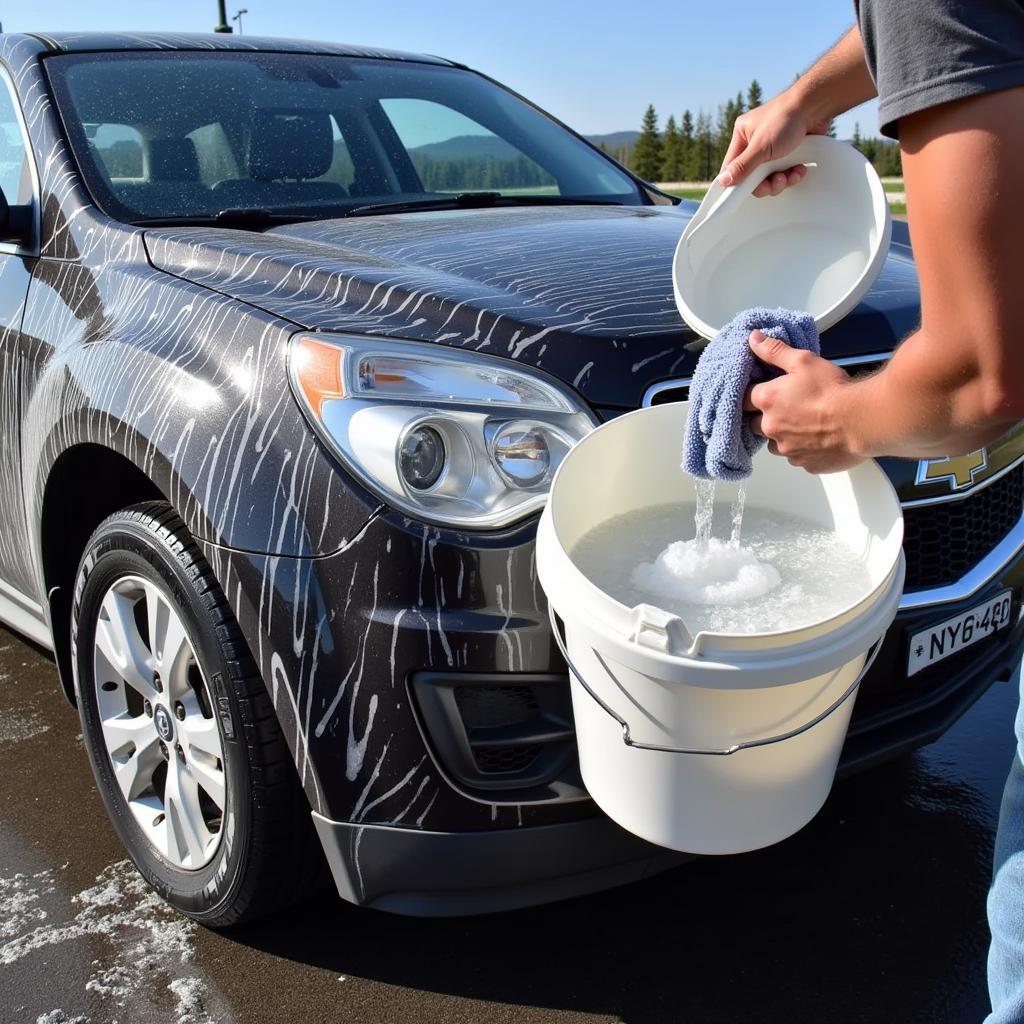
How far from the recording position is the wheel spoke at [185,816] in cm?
226

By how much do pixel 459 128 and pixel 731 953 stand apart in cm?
258

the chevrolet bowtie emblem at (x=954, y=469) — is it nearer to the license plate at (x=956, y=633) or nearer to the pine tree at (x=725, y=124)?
the license plate at (x=956, y=633)

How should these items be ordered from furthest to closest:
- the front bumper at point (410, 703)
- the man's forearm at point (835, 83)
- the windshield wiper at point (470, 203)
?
the windshield wiper at point (470, 203), the man's forearm at point (835, 83), the front bumper at point (410, 703)

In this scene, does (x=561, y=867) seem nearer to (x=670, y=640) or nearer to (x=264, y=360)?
(x=670, y=640)

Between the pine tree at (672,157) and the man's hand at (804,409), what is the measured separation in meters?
66.3

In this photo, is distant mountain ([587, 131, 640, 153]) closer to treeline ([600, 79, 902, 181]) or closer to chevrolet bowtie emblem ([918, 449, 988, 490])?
treeline ([600, 79, 902, 181])

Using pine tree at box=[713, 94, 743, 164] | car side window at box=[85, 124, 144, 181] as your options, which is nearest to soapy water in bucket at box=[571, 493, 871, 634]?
car side window at box=[85, 124, 144, 181]

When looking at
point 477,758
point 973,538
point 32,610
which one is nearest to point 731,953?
point 477,758

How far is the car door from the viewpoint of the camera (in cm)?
277

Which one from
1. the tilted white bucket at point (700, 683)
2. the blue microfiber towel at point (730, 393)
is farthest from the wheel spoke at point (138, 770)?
the blue microfiber towel at point (730, 393)

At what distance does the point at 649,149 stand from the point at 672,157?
1.43 meters

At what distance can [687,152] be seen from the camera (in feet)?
215

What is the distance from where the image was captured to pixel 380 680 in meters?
1.84

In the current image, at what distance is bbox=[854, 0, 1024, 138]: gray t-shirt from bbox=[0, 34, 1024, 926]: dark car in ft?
2.84
